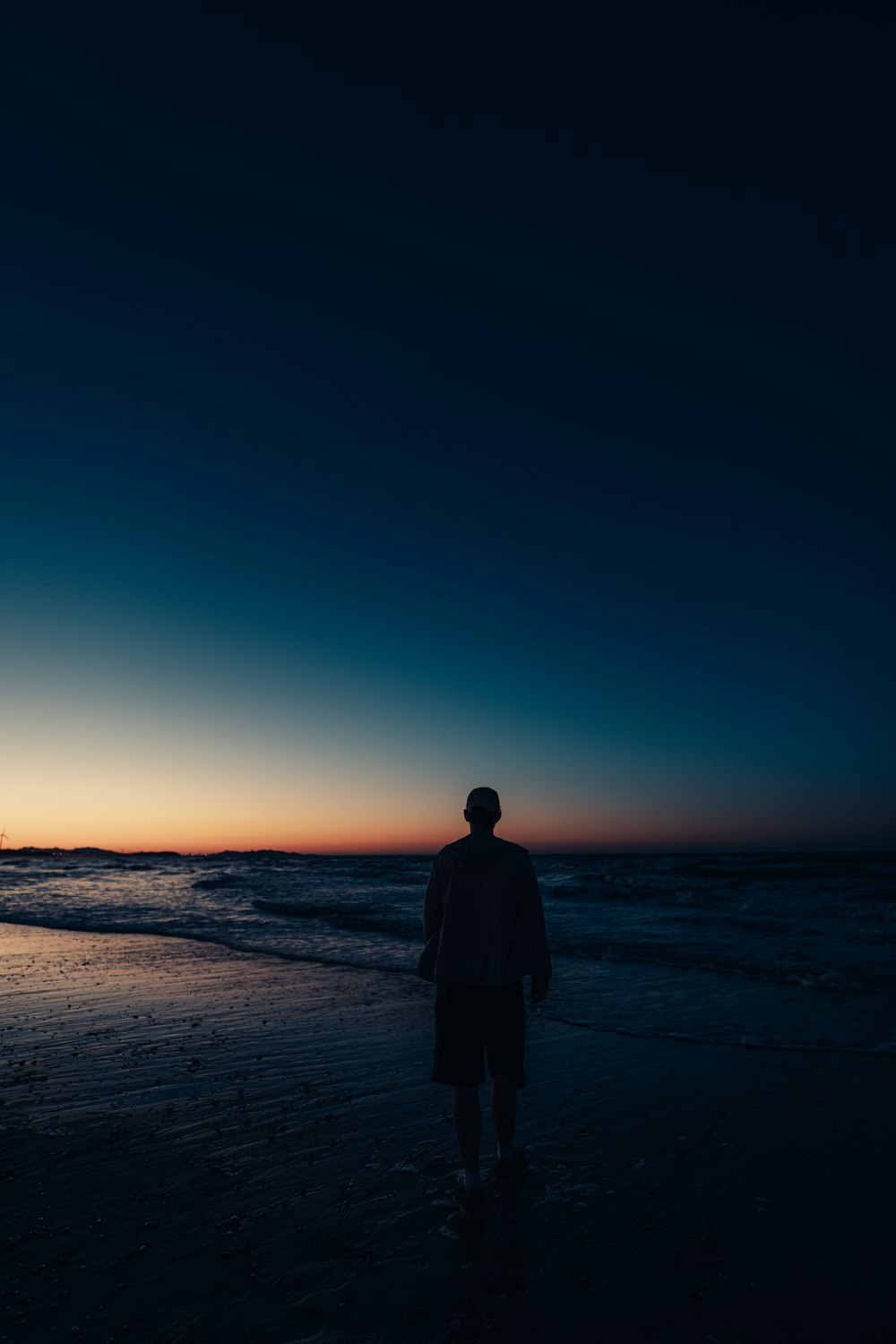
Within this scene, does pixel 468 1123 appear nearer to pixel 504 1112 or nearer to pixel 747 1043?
pixel 504 1112

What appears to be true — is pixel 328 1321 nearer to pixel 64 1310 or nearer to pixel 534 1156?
pixel 64 1310

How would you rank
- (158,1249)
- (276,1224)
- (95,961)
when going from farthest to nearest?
(95,961)
(276,1224)
(158,1249)

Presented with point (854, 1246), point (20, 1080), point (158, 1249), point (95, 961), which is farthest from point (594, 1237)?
point (95, 961)

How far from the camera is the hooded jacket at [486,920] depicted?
4.07m

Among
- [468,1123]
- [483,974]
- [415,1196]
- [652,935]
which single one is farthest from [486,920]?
[652,935]

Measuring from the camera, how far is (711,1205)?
4.08 m

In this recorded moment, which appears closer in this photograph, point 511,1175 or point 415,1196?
point 415,1196

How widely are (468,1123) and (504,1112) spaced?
0.34 meters

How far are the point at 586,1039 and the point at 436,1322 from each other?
4963mm

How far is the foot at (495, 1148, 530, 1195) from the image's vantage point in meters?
4.15

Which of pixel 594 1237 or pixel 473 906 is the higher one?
pixel 473 906

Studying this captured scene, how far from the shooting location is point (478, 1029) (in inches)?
162

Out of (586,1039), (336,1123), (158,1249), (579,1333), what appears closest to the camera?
(579,1333)

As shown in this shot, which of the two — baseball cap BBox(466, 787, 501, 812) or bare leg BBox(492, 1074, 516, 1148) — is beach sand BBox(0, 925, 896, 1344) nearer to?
bare leg BBox(492, 1074, 516, 1148)
